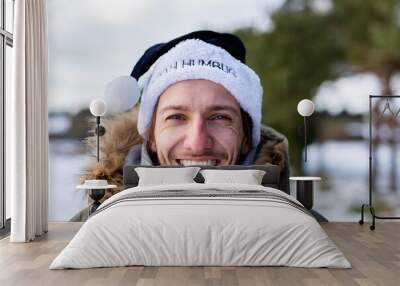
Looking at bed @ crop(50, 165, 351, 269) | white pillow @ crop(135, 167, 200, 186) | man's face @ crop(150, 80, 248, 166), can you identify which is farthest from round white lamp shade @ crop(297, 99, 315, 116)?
bed @ crop(50, 165, 351, 269)

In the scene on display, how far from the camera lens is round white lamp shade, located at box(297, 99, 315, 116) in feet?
24.5

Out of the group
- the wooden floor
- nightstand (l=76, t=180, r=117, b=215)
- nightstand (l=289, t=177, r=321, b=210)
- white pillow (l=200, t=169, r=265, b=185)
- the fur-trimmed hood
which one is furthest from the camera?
the fur-trimmed hood

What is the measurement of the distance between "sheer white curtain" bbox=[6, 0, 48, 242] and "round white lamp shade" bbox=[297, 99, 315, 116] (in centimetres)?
Result: 296

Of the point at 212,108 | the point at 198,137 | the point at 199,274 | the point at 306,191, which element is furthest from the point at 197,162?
the point at 199,274

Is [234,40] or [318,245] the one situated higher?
[234,40]

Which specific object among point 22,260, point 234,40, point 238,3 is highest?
point 238,3

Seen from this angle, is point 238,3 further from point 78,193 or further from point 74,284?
point 74,284

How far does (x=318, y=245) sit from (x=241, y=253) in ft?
1.91

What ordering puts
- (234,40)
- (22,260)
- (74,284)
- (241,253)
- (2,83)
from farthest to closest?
(234,40) → (2,83) → (22,260) → (241,253) → (74,284)

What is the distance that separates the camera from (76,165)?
25.4 feet

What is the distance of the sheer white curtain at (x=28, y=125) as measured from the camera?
6.14m

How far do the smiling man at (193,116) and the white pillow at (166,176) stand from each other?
53 cm

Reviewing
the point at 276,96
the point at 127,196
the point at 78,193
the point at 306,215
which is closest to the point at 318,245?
the point at 306,215

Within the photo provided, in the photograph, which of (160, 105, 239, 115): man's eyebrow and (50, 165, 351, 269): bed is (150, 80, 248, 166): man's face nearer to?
(160, 105, 239, 115): man's eyebrow
